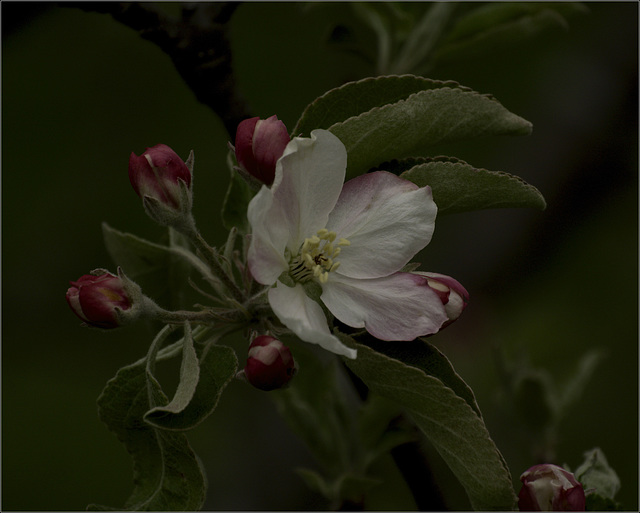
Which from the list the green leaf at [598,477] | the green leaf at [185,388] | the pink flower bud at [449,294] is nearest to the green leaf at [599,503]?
the green leaf at [598,477]

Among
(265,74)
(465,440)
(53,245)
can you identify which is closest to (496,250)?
(265,74)

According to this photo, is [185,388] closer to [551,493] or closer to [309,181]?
[309,181]

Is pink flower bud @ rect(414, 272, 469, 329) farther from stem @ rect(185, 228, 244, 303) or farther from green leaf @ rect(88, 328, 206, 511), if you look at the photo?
green leaf @ rect(88, 328, 206, 511)

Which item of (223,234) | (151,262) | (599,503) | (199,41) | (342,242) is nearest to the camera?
(342,242)

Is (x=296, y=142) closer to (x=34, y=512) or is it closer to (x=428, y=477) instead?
(x=428, y=477)

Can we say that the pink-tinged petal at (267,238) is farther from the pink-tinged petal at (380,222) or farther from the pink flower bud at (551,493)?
the pink flower bud at (551,493)

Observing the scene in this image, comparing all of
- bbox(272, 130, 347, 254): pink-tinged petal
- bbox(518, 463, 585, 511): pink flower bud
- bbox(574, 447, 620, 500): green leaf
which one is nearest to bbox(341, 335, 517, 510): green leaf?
bbox(518, 463, 585, 511): pink flower bud

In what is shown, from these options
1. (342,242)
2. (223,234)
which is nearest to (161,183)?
(342,242)

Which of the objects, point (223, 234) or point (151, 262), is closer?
point (151, 262)
